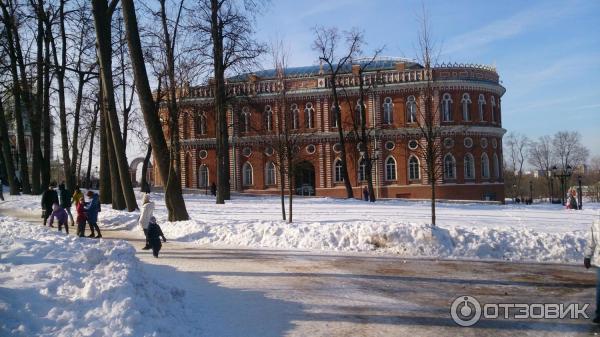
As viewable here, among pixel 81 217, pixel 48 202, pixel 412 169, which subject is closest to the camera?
pixel 81 217

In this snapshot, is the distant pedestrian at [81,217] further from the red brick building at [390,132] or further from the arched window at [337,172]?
the arched window at [337,172]

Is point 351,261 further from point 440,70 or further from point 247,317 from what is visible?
point 440,70

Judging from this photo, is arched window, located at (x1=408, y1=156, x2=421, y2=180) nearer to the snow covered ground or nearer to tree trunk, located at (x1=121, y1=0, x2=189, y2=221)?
the snow covered ground

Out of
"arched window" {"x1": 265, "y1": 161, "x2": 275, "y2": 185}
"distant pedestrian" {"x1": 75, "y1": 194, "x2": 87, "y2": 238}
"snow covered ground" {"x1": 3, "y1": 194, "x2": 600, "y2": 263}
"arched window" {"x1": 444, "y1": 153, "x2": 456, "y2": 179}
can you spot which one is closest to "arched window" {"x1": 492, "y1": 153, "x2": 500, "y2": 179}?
"arched window" {"x1": 444, "y1": 153, "x2": 456, "y2": 179}

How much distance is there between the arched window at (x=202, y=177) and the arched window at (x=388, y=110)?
61.8 feet

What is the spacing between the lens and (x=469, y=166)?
164ft

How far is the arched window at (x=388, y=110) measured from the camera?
1984 inches

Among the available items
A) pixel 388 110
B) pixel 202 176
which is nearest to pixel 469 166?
pixel 388 110

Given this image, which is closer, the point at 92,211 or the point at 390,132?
the point at 92,211

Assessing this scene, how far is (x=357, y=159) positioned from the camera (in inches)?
1940

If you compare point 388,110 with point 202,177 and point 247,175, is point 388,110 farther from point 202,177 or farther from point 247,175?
point 202,177

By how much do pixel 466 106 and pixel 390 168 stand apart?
9.24 meters

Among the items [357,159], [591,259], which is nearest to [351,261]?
[591,259]

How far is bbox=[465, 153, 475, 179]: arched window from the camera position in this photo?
49.8 m
